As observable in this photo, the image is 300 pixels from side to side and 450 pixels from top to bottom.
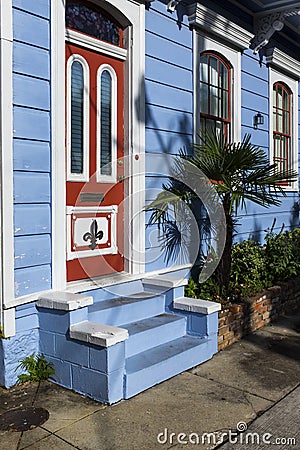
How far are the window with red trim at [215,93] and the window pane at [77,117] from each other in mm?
2139

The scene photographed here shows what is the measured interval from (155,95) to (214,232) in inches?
78.0

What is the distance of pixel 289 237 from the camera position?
25.3ft

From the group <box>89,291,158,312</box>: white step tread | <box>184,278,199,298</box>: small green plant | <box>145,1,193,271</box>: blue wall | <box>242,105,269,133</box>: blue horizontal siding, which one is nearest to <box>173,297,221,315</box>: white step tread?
<box>89,291,158,312</box>: white step tread

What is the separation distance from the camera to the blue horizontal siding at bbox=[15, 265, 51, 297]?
13.7 feet

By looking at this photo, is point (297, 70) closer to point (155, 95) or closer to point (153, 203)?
point (155, 95)

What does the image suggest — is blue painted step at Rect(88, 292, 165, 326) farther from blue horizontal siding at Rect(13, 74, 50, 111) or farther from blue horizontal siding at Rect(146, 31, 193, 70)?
blue horizontal siding at Rect(146, 31, 193, 70)

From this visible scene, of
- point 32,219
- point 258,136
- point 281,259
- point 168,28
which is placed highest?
point 168,28

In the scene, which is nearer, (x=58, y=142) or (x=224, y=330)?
(x=58, y=142)

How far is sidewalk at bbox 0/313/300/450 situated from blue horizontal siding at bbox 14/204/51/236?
1324 mm

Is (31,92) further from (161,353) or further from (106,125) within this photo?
(161,353)

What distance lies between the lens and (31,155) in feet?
13.9

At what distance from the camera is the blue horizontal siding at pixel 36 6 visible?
4.11m

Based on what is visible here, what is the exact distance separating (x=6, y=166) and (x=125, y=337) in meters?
1.69

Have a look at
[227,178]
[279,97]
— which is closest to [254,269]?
[227,178]
